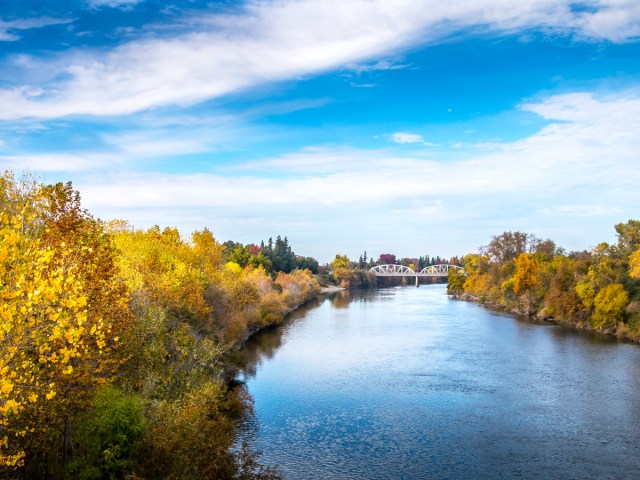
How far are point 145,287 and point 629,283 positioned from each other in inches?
2150

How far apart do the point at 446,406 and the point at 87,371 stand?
71.7 feet

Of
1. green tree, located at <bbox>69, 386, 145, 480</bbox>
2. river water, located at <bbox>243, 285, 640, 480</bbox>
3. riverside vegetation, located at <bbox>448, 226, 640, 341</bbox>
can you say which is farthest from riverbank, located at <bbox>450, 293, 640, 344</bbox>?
green tree, located at <bbox>69, 386, 145, 480</bbox>

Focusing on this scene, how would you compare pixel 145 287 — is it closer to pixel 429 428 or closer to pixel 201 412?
pixel 201 412

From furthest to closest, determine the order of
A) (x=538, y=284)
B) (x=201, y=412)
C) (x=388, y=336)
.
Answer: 1. (x=538, y=284)
2. (x=388, y=336)
3. (x=201, y=412)

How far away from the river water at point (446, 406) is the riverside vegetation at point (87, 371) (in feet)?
12.5

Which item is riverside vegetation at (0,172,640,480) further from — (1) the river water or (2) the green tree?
(1) the river water

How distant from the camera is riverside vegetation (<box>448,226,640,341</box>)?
58.9m

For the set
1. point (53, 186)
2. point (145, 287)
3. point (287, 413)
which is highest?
point (53, 186)

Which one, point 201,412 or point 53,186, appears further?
point 201,412

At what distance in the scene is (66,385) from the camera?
1579 cm

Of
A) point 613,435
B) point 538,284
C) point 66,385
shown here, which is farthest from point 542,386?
point 538,284

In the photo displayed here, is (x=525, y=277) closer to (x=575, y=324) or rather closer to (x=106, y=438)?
(x=575, y=324)

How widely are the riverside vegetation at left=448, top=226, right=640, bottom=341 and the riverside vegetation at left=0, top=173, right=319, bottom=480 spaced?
152 ft

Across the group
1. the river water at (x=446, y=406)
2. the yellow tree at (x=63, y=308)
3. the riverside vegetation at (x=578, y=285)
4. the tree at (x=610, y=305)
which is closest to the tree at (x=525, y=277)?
the riverside vegetation at (x=578, y=285)
